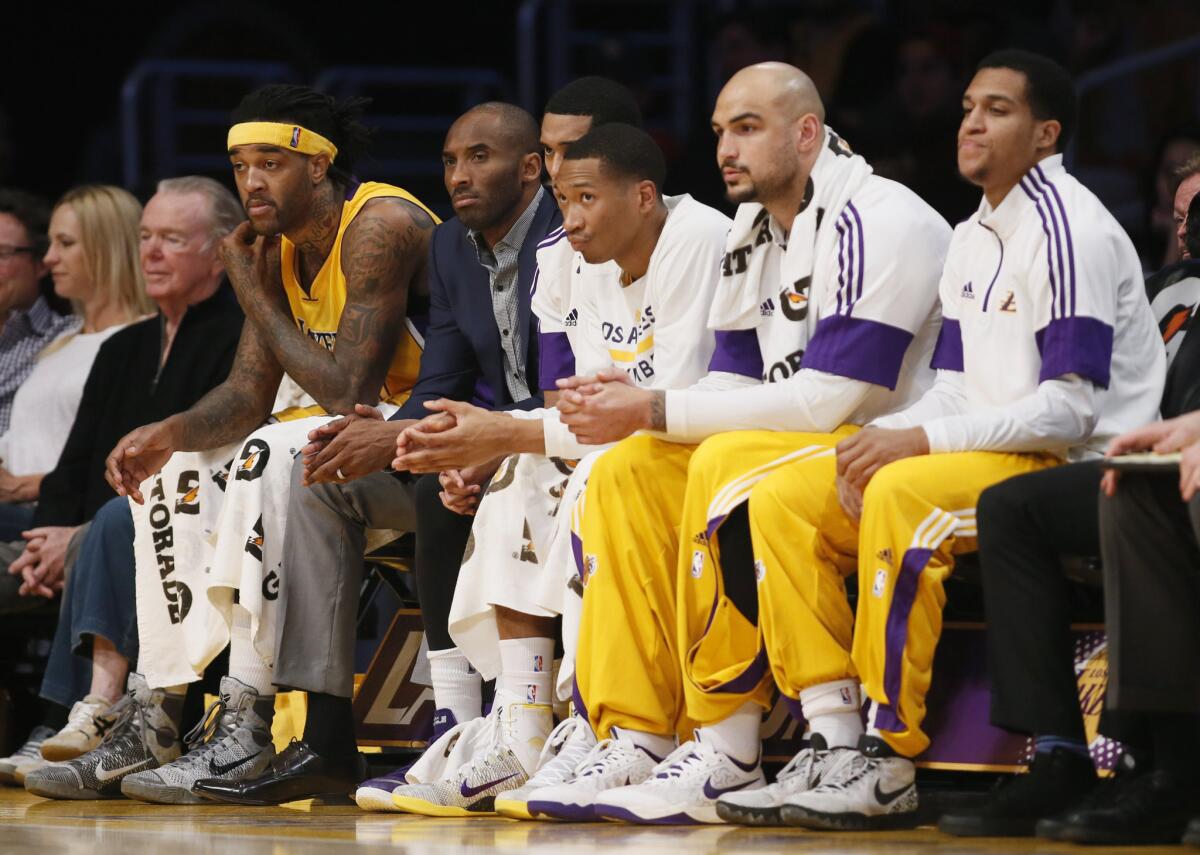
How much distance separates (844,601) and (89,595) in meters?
2.23

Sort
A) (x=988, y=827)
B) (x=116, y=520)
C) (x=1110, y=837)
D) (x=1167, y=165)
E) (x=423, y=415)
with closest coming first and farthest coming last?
(x=1110, y=837) < (x=988, y=827) < (x=423, y=415) < (x=116, y=520) < (x=1167, y=165)

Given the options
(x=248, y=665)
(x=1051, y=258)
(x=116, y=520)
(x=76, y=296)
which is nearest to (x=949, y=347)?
(x=1051, y=258)

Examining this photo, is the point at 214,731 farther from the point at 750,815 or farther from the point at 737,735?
the point at 750,815

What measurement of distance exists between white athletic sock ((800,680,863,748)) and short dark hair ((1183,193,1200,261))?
1.34m

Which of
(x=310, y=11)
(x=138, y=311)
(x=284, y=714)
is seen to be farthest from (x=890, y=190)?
(x=310, y=11)

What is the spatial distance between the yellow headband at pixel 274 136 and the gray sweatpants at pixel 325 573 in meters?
0.93

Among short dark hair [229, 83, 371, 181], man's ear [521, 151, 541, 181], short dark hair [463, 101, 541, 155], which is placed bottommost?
man's ear [521, 151, 541, 181]

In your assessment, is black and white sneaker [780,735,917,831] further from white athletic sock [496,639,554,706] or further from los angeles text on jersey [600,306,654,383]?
los angeles text on jersey [600,306,654,383]

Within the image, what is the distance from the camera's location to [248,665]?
430 centimetres

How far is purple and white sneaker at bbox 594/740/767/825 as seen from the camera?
349 cm

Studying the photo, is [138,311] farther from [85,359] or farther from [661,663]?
[661,663]

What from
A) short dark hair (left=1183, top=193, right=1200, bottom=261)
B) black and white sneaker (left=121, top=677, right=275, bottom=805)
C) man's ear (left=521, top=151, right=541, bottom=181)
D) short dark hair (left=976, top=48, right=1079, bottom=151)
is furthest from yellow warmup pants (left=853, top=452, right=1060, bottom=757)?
man's ear (left=521, top=151, right=541, bottom=181)

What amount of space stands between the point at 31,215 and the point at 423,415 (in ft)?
8.00

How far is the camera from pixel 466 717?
422 centimetres
